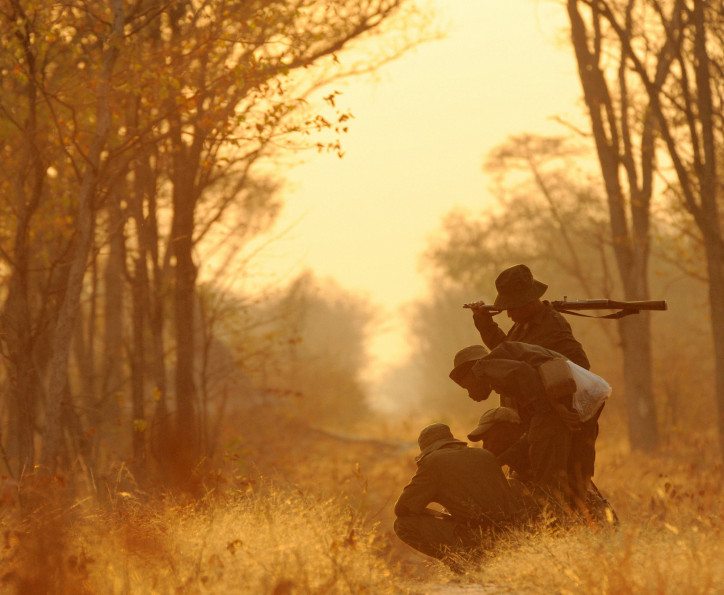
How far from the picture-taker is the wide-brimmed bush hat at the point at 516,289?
6.82 meters

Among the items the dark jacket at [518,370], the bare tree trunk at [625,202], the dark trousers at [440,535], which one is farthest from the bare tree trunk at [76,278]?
the bare tree trunk at [625,202]

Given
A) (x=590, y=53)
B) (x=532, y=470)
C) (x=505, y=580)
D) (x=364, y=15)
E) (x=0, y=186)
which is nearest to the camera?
(x=505, y=580)

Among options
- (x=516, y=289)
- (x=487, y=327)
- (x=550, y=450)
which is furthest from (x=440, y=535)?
(x=516, y=289)

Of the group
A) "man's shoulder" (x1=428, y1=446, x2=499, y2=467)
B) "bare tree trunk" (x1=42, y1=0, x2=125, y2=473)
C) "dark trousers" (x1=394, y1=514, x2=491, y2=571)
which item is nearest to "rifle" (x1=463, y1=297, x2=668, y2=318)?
"man's shoulder" (x1=428, y1=446, x2=499, y2=467)

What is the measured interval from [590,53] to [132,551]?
44.8ft

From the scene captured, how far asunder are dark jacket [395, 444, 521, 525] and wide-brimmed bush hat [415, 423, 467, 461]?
0.12 metres

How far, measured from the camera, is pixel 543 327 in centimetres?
692

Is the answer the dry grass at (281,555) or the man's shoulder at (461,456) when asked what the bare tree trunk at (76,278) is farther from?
the man's shoulder at (461,456)

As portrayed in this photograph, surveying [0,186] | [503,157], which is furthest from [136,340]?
[503,157]

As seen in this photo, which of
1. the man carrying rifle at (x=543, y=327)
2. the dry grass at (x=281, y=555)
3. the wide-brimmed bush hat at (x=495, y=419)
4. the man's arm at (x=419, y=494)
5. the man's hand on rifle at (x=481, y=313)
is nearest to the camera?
the dry grass at (x=281, y=555)

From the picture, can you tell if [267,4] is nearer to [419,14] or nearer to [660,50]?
[419,14]

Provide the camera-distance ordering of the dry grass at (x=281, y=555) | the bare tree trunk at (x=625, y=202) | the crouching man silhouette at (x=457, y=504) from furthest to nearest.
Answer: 1. the bare tree trunk at (x=625, y=202)
2. the crouching man silhouette at (x=457, y=504)
3. the dry grass at (x=281, y=555)

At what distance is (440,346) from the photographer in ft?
210

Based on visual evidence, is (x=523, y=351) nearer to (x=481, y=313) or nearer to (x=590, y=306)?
(x=481, y=313)
